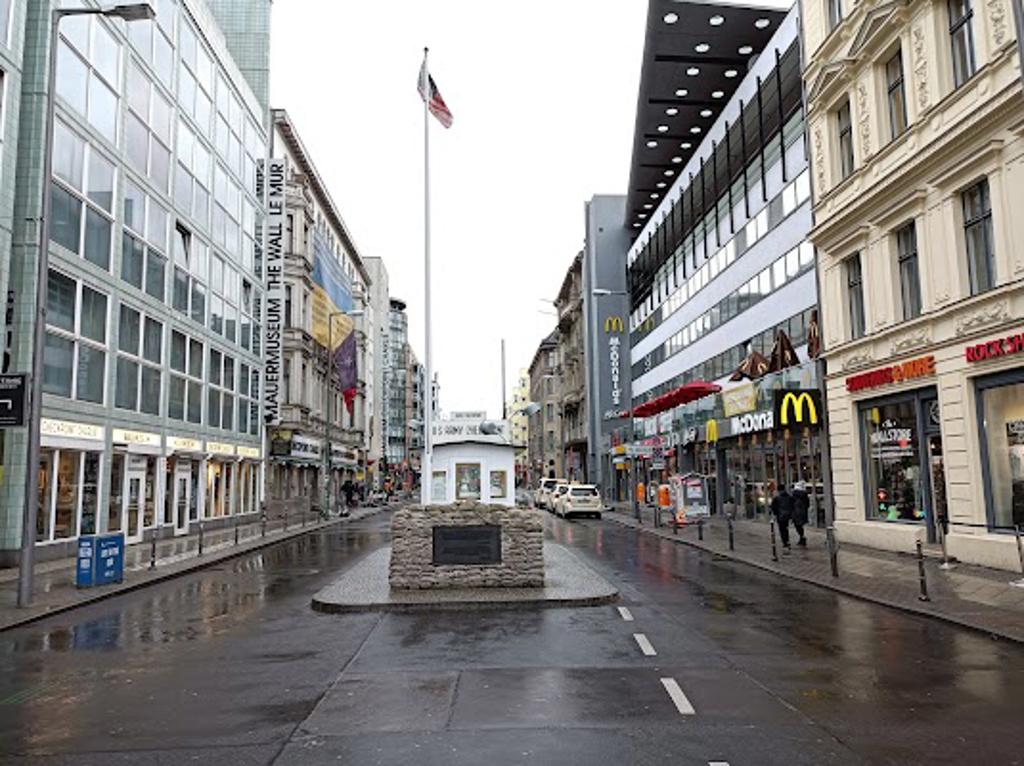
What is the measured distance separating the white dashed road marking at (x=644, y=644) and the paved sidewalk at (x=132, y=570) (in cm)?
907

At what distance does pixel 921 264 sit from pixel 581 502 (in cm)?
2542

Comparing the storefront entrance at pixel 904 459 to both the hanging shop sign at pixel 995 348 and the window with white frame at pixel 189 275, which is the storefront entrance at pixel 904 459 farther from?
the window with white frame at pixel 189 275

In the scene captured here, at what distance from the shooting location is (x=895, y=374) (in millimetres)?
20188

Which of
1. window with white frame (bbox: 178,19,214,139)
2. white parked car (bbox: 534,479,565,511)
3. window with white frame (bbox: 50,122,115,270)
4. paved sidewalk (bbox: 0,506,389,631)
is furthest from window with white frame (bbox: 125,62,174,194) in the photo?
white parked car (bbox: 534,479,565,511)

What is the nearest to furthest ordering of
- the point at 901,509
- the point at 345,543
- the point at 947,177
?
the point at 947,177, the point at 901,509, the point at 345,543

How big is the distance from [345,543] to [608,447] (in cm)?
3681

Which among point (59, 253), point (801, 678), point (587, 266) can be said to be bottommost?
point (801, 678)

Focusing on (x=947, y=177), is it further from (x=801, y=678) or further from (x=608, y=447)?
(x=608, y=447)

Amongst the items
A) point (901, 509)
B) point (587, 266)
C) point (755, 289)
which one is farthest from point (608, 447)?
point (901, 509)

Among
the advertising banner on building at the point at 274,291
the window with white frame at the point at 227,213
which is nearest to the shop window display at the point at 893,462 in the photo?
the window with white frame at the point at 227,213

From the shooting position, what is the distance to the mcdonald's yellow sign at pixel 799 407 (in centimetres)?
2517

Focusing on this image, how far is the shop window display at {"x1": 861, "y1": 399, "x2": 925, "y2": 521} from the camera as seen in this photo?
2025 centimetres

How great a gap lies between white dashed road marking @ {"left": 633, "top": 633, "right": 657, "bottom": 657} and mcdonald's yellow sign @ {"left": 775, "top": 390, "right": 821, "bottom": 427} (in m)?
16.2

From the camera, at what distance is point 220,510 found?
35.7 m
